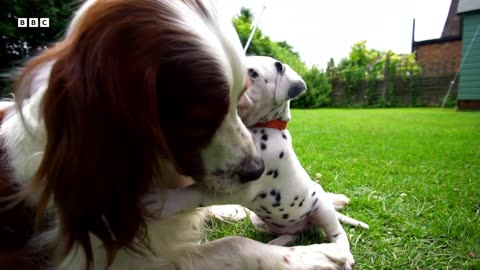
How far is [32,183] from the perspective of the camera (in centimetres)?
142

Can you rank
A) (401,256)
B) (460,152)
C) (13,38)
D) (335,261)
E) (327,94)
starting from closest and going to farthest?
(335,261) < (401,256) < (460,152) < (13,38) < (327,94)

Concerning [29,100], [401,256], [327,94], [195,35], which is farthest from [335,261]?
[327,94]

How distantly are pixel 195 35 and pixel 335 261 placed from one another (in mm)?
1137

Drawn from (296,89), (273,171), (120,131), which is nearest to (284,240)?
(273,171)

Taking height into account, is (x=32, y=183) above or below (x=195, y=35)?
below

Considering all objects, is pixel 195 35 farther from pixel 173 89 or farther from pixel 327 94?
pixel 327 94

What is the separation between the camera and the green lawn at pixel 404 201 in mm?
2023

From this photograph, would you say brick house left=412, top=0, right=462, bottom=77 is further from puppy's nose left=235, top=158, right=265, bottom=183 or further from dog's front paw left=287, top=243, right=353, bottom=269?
puppy's nose left=235, top=158, right=265, bottom=183

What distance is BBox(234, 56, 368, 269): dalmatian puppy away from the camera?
1.75 meters

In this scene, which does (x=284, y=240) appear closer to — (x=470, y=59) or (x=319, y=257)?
(x=319, y=257)

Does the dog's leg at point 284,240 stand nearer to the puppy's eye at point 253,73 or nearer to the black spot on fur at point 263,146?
the black spot on fur at point 263,146

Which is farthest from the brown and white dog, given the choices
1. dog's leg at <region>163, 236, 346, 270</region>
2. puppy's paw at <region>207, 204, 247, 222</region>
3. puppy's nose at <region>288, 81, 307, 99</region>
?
puppy's paw at <region>207, 204, 247, 222</region>

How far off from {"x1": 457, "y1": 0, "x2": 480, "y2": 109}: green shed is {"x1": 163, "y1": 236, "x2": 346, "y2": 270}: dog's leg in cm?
1570

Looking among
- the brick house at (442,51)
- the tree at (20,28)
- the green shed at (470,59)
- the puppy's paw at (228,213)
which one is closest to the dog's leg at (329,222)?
the puppy's paw at (228,213)
